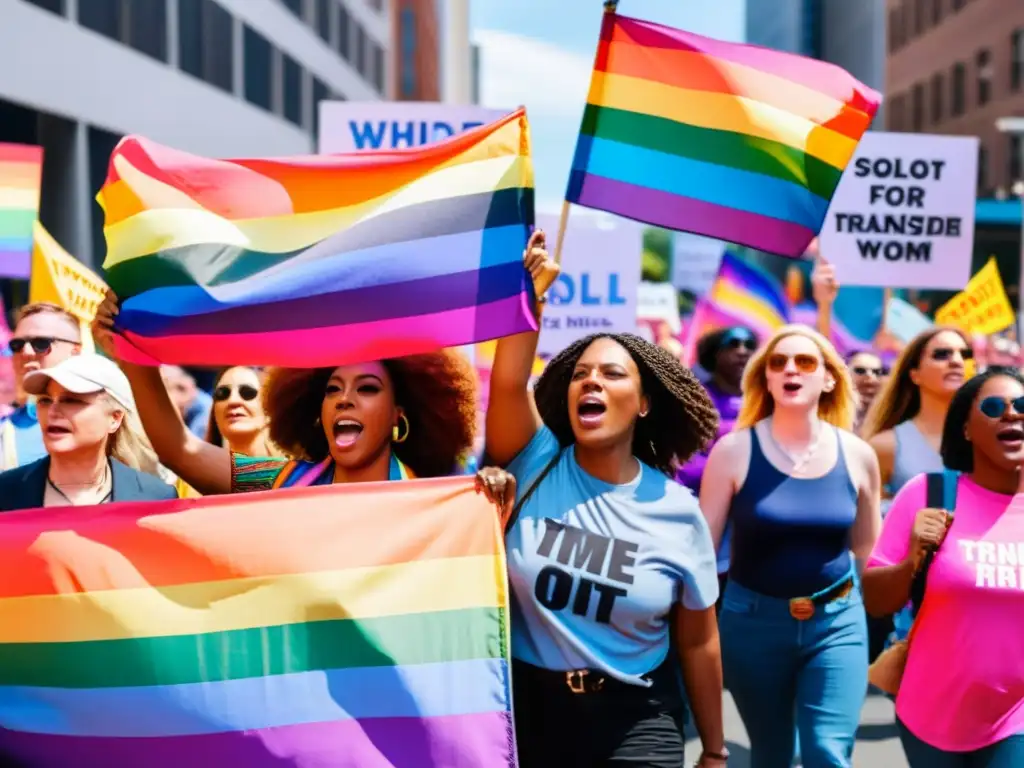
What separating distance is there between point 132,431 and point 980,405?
8.17ft

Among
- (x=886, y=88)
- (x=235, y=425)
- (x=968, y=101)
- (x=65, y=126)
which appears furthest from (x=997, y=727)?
(x=886, y=88)

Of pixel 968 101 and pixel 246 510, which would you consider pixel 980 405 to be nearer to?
pixel 246 510

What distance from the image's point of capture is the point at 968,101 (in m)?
45.3

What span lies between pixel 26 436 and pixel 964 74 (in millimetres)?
44269

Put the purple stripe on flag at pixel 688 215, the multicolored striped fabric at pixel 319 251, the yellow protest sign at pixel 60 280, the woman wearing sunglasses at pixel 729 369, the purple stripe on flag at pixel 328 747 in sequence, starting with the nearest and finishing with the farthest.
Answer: the purple stripe on flag at pixel 328 747 < the multicolored striped fabric at pixel 319 251 < the purple stripe on flag at pixel 688 215 < the woman wearing sunglasses at pixel 729 369 < the yellow protest sign at pixel 60 280

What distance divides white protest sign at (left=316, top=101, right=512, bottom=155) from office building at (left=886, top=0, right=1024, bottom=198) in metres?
30.9

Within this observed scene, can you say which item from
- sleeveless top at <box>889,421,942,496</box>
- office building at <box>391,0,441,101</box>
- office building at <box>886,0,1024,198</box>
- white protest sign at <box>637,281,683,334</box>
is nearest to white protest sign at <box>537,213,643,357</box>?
sleeveless top at <box>889,421,942,496</box>

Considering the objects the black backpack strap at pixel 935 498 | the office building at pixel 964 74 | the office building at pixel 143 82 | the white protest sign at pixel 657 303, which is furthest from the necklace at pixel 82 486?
the office building at pixel 964 74

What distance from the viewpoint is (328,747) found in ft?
11.1

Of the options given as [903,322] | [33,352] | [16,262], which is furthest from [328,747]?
[903,322]

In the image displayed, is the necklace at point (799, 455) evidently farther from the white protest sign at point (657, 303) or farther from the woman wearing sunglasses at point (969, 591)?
the white protest sign at point (657, 303)

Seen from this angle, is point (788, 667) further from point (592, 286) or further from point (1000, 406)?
point (592, 286)

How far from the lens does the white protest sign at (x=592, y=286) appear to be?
9336mm

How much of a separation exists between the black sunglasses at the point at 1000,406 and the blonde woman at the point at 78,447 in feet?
7.49
